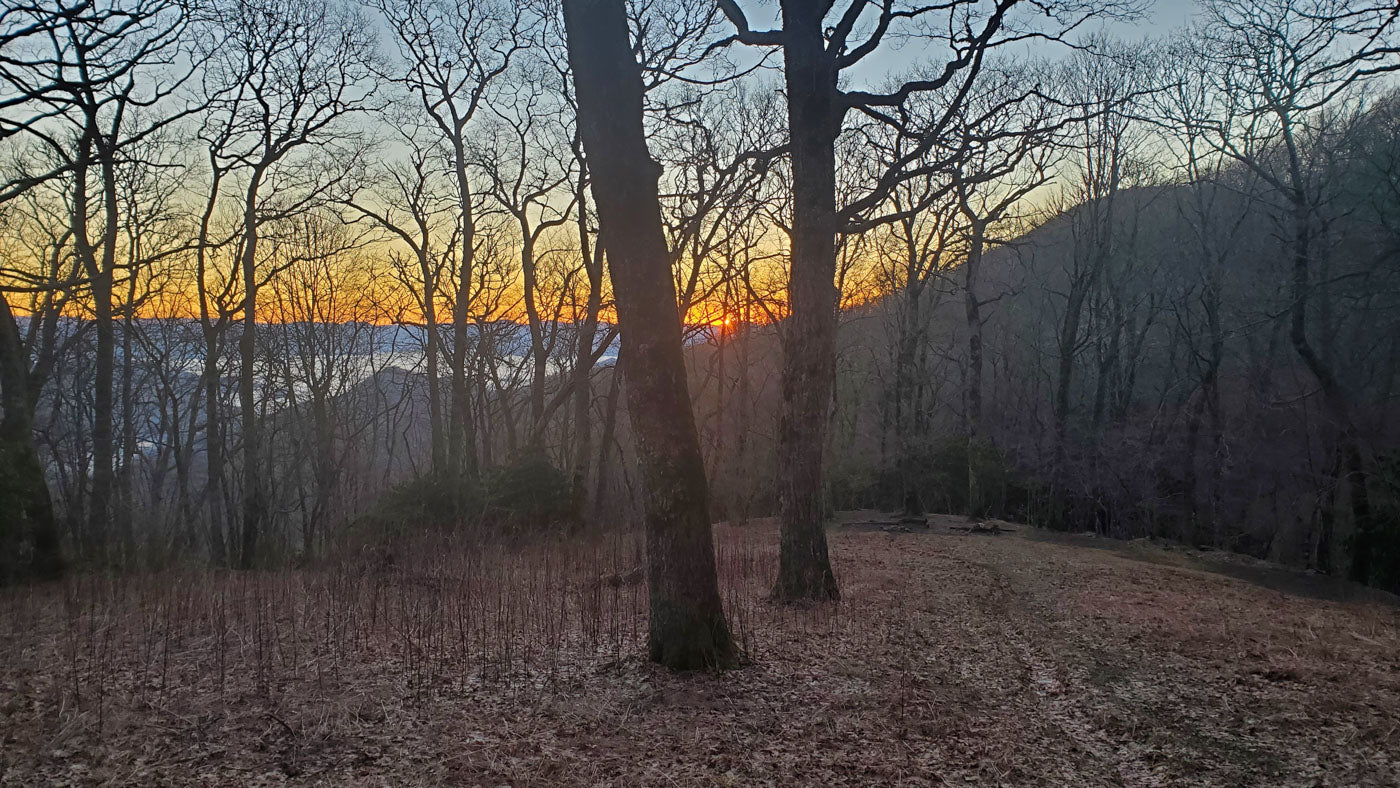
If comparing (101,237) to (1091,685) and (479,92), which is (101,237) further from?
(1091,685)

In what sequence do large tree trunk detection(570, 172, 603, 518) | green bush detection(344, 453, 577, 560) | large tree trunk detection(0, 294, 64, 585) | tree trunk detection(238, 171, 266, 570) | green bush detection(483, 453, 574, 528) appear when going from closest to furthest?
large tree trunk detection(0, 294, 64, 585)
green bush detection(344, 453, 577, 560)
green bush detection(483, 453, 574, 528)
tree trunk detection(238, 171, 266, 570)
large tree trunk detection(570, 172, 603, 518)

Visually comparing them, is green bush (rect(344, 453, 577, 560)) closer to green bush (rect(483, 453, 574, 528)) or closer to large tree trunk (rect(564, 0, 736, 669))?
green bush (rect(483, 453, 574, 528))

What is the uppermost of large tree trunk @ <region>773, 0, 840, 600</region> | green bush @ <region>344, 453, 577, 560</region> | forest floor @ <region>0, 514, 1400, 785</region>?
large tree trunk @ <region>773, 0, 840, 600</region>

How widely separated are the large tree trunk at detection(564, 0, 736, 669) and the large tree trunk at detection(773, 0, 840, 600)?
215cm

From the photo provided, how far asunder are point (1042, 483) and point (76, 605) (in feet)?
61.8

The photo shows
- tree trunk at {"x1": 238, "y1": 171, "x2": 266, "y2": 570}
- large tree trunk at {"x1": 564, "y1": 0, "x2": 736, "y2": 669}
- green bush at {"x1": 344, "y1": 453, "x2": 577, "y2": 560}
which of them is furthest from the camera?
tree trunk at {"x1": 238, "y1": 171, "x2": 266, "y2": 570}

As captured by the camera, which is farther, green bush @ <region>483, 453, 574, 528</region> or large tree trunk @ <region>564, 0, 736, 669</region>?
green bush @ <region>483, 453, 574, 528</region>

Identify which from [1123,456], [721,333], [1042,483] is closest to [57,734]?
[1042,483]

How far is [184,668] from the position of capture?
4.89 meters

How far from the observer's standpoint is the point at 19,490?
30.8ft

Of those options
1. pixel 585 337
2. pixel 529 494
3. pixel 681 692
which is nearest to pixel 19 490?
pixel 529 494

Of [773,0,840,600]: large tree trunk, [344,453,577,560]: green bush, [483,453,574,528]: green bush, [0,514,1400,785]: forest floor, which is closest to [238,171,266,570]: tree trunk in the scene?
[344,453,577,560]: green bush

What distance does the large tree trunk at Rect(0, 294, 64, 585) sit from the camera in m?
9.30

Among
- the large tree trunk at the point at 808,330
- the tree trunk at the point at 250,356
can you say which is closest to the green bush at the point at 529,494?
the tree trunk at the point at 250,356
